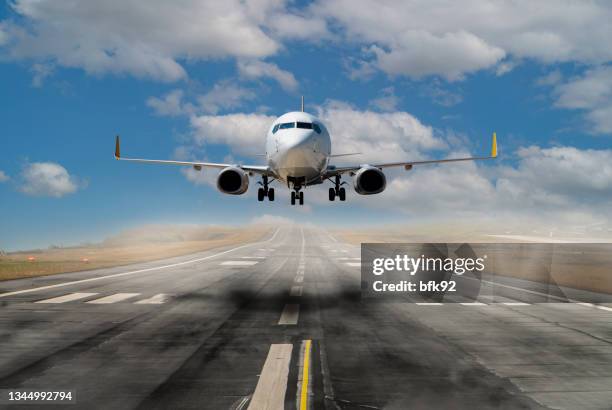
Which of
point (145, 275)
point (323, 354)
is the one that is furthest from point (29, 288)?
point (323, 354)

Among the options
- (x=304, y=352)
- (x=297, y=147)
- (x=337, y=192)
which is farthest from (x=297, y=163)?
(x=304, y=352)

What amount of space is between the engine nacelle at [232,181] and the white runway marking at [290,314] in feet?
35.4

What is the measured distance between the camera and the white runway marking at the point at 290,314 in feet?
41.4

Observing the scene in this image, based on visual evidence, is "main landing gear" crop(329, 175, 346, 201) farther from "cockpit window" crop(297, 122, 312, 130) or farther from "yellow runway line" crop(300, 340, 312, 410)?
"yellow runway line" crop(300, 340, 312, 410)

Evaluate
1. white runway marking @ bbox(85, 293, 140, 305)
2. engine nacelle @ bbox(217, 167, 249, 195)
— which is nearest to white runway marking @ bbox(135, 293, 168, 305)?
white runway marking @ bbox(85, 293, 140, 305)

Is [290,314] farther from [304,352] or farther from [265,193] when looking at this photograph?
[265,193]

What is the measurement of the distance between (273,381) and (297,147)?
54.9ft

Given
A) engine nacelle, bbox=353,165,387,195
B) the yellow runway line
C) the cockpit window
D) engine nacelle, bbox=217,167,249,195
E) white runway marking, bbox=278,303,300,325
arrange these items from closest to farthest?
the yellow runway line, white runway marking, bbox=278,303,300,325, the cockpit window, engine nacelle, bbox=217,167,249,195, engine nacelle, bbox=353,165,387,195

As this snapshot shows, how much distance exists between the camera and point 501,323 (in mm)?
12781

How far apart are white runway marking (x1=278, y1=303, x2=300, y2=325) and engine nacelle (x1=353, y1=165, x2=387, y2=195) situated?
38.6 ft

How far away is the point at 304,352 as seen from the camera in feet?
30.6

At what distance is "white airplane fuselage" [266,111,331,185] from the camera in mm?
23469

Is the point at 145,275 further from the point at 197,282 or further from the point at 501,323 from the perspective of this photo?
the point at 501,323

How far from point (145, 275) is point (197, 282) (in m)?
5.22
